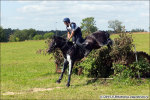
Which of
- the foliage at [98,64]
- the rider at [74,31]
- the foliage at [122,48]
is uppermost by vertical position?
the rider at [74,31]

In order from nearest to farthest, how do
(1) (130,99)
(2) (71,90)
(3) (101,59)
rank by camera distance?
1. (1) (130,99)
2. (2) (71,90)
3. (3) (101,59)

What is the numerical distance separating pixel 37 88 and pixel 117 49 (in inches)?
173

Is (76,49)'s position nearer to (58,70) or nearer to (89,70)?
(89,70)

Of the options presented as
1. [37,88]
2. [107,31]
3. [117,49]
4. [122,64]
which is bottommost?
[37,88]

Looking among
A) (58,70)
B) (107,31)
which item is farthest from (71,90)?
(58,70)

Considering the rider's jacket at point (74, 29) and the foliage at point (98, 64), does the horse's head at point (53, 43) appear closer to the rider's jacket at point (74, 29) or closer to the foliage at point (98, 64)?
the rider's jacket at point (74, 29)

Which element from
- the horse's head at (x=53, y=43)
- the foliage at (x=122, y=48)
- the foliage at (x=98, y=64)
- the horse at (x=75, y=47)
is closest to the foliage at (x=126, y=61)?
the foliage at (x=122, y=48)

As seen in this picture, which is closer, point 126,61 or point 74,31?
point 74,31

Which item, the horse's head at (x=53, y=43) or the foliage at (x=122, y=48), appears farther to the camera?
the foliage at (x=122, y=48)

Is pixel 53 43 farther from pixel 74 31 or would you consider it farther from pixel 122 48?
pixel 122 48

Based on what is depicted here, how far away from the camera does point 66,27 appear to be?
11.7 m

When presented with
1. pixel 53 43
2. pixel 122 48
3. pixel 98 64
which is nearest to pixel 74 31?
pixel 53 43

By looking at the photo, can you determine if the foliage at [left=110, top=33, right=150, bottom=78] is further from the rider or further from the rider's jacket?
the rider's jacket

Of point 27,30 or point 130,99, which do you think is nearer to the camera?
point 130,99
